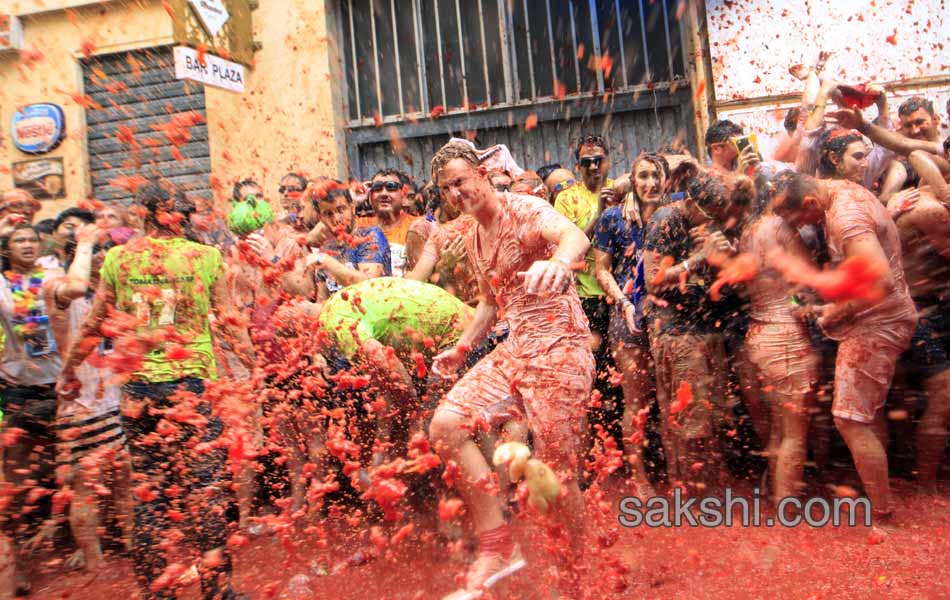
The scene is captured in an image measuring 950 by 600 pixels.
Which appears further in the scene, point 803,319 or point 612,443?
point 612,443

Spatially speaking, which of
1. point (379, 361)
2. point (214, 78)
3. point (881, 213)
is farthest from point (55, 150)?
point (881, 213)

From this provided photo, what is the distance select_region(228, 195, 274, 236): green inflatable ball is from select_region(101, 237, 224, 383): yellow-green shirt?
1671mm

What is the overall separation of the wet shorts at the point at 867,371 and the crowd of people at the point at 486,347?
0.04 feet

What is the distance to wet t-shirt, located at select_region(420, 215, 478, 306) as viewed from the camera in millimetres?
5449

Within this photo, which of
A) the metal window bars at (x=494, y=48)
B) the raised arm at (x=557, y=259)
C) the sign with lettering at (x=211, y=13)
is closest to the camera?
the raised arm at (x=557, y=259)

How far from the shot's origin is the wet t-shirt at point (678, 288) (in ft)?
16.2

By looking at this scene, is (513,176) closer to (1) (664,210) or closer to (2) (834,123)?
(1) (664,210)

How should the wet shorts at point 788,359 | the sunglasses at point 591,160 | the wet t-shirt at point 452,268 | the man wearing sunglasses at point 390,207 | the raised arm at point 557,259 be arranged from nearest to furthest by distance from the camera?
the raised arm at point 557,259, the wet shorts at point 788,359, the wet t-shirt at point 452,268, the sunglasses at point 591,160, the man wearing sunglasses at point 390,207

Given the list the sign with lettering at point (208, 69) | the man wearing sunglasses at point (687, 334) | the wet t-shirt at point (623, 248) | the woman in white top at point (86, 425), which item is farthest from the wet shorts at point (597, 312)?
the sign with lettering at point (208, 69)

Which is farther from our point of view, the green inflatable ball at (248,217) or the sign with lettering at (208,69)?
the sign with lettering at (208,69)

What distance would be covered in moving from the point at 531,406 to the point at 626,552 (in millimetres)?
1183

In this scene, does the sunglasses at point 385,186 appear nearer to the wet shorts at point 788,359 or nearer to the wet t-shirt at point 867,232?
the wet shorts at point 788,359

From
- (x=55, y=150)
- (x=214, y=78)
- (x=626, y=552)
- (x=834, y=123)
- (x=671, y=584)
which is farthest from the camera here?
(x=55, y=150)

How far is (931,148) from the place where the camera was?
16.7ft
